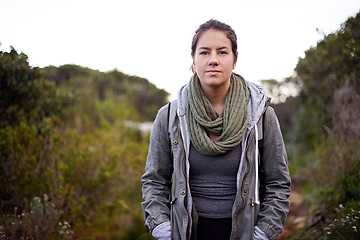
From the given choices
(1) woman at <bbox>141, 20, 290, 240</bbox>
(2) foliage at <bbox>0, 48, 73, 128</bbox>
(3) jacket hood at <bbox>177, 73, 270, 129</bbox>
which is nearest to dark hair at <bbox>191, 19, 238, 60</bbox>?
Answer: (1) woman at <bbox>141, 20, 290, 240</bbox>

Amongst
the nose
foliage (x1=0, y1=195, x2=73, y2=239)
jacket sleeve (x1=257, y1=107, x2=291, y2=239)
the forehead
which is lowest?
foliage (x1=0, y1=195, x2=73, y2=239)

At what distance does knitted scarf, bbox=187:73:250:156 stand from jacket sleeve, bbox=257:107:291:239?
22 cm

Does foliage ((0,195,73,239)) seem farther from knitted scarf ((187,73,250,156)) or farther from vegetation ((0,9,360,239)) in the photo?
knitted scarf ((187,73,250,156))

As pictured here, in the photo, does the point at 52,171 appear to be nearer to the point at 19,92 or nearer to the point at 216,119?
the point at 19,92

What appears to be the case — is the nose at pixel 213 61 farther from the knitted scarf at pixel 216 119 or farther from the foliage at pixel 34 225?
the foliage at pixel 34 225

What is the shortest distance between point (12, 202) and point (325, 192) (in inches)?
171

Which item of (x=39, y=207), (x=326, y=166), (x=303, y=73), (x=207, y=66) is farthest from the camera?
(x=303, y=73)

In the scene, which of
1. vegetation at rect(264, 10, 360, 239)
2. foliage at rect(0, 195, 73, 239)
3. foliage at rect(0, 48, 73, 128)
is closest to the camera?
foliage at rect(0, 195, 73, 239)

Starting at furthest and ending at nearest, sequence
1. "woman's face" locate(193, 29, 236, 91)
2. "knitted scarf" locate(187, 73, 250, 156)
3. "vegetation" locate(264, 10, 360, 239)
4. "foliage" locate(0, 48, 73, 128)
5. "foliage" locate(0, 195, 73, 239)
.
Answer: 1. "foliage" locate(0, 48, 73, 128)
2. "vegetation" locate(264, 10, 360, 239)
3. "foliage" locate(0, 195, 73, 239)
4. "woman's face" locate(193, 29, 236, 91)
5. "knitted scarf" locate(187, 73, 250, 156)

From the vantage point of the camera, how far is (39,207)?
3283 mm

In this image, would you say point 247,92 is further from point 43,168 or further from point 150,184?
point 43,168

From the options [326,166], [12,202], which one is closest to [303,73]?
[326,166]

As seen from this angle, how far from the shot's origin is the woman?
202 centimetres

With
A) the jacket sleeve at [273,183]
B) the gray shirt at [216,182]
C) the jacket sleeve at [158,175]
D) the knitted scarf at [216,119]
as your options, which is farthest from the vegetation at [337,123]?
the jacket sleeve at [158,175]
